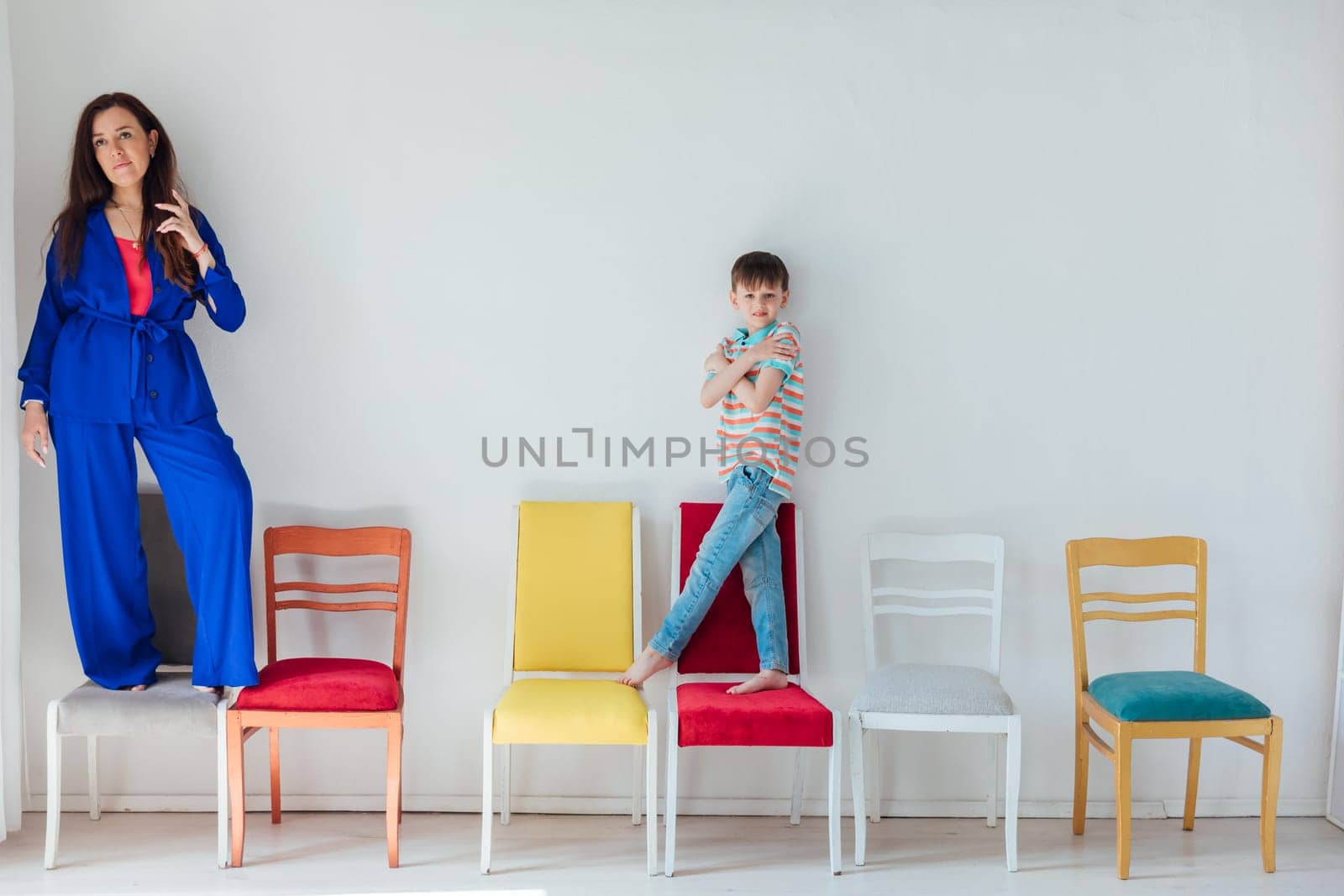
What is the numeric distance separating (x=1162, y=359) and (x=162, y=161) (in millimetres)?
3062

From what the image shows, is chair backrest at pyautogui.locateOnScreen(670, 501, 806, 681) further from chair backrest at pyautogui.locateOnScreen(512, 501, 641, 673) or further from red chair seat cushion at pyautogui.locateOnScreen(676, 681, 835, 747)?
red chair seat cushion at pyautogui.locateOnScreen(676, 681, 835, 747)

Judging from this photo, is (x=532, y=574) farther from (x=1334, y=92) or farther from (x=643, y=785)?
(x=1334, y=92)

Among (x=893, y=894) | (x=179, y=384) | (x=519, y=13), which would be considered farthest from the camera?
(x=519, y=13)

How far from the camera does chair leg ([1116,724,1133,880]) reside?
9.50ft

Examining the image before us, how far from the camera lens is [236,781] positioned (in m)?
2.92

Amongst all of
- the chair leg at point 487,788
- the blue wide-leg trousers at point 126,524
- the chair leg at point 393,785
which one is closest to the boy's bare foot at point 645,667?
the chair leg at point 487,788

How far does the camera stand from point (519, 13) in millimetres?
3289

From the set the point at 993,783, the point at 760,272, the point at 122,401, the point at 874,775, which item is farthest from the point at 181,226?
the point at 993,783

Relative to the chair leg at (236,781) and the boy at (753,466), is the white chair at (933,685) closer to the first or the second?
the boy at (753,466)

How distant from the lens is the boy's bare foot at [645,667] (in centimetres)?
308

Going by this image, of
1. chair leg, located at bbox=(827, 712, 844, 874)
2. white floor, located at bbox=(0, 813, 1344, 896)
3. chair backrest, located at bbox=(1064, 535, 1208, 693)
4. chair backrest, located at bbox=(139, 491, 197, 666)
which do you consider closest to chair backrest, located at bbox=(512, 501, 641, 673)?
white floor, located at bbox=(0, 813, 1344, 896)

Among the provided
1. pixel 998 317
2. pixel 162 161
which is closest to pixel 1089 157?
pixel 998 317

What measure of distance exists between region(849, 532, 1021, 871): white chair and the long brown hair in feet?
6.98

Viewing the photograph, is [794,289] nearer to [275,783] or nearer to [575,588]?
[575,588]
